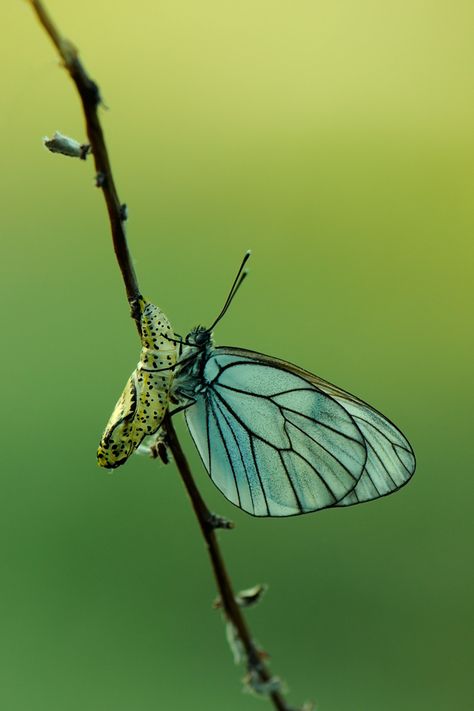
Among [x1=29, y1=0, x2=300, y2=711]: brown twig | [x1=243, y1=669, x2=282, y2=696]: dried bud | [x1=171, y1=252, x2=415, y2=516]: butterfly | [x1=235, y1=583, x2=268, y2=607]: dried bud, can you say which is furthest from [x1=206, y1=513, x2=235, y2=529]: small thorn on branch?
[x1=171, y1=252, x2=415, y2=516]: butterfly

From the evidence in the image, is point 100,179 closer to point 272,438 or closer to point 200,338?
point 200,338

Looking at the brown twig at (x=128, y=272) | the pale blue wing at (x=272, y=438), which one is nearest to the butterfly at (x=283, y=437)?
the pale blue wing at (x=272, y=438)

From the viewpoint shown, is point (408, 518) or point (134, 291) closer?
point (134, 291)

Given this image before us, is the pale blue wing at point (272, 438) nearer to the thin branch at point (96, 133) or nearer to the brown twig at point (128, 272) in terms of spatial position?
the brown twig at point (128, 272)

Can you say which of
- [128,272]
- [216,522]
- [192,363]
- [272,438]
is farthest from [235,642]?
[272,438]

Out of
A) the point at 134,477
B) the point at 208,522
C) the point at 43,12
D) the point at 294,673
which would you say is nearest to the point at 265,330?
the point at 134,477

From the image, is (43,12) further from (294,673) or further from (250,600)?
(294,673)
